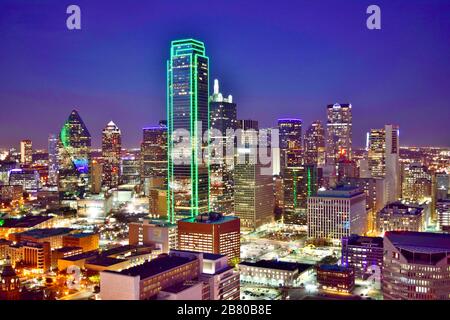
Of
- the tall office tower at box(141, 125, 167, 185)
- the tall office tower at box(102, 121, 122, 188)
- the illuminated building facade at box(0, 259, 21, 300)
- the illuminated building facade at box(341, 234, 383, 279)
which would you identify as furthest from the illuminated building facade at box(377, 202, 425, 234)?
the tall office tower at box(102, 121, 122, 188)

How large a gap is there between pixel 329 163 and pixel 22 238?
19187 mm

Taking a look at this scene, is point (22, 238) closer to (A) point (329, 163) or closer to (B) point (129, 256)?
(B) point (129, 256)

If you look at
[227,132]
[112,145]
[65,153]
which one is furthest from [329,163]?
[65,153]

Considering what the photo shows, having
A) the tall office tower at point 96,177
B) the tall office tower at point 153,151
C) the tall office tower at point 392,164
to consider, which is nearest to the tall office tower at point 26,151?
the tall office tower at point 96,177

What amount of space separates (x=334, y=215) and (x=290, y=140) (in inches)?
420

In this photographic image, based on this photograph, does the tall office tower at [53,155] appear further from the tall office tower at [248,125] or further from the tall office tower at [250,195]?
the tall office tower at [250,195]

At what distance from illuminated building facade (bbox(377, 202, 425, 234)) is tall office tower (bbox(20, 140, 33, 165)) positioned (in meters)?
26.7

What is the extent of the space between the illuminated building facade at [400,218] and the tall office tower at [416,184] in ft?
21.6

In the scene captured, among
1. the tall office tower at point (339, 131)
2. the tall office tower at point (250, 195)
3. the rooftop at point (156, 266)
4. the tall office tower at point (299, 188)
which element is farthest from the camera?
the tall office tower at point (339, 131)

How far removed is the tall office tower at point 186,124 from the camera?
1644 centimetres

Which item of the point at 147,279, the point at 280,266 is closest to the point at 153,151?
the point at 280,266

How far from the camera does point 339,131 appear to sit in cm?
2906

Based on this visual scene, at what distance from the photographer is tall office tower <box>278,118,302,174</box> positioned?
23.7m

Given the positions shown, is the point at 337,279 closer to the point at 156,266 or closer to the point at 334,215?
the point at 156,266
